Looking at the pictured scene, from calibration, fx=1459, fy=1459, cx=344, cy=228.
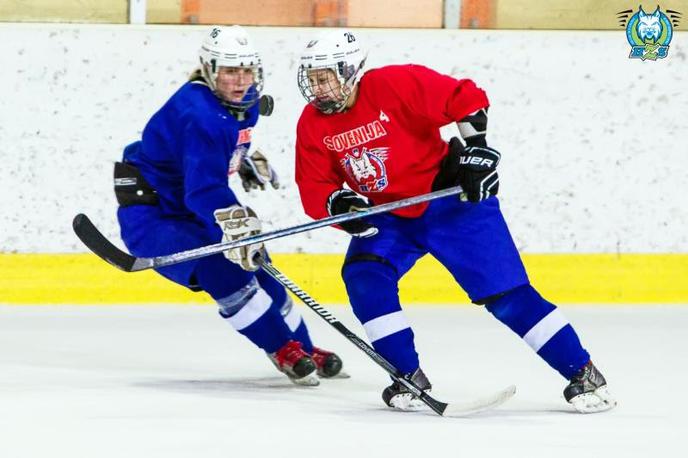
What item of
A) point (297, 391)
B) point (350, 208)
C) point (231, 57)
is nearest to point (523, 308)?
point (350, 208)

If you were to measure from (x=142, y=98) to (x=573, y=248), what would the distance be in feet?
5.50

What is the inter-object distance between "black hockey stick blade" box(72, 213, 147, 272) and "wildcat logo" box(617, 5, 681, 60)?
250cm

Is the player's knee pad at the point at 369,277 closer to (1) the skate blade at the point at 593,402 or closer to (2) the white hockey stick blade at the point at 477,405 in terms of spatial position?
(2) the white hockey stick blade at the point at 477,405

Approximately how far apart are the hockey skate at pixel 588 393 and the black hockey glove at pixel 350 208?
593 millimetres

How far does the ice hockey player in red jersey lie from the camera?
341cm

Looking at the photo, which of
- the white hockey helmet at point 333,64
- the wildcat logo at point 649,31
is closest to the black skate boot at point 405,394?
the white hockey helmet at point 333,64

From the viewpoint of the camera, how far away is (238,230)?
358 centimetres

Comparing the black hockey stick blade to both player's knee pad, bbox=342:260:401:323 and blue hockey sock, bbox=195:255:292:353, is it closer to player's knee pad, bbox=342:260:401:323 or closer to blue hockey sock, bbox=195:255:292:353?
blue hockey sock, bbox=195:255:292:353

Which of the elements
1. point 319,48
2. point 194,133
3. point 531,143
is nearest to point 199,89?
point 194,133

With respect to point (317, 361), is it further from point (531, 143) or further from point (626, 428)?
point (531, 143)

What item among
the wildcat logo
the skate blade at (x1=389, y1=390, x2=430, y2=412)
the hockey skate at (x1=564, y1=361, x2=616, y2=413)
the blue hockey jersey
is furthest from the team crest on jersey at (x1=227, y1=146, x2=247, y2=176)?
the wildcat logo

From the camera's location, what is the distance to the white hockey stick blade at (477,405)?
10.9ft

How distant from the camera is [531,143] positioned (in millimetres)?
5387

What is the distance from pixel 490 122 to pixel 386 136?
1.91 meters
